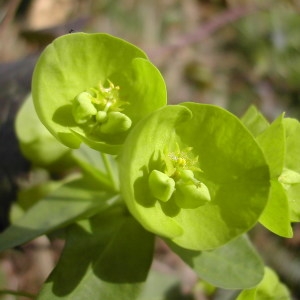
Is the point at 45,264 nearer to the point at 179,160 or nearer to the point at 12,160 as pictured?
the point at 12,160

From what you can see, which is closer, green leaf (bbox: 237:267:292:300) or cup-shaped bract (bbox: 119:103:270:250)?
cup-shaped bract (bbox: 119:103:270:250)

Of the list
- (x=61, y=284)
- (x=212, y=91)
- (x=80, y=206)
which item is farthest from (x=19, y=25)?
(x=61, y=284)

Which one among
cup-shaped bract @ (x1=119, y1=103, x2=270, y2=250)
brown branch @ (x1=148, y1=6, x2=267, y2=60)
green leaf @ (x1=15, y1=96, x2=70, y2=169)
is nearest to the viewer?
cup-shaped bract @ (x1=119, y1=103, x2=270, y2=250)

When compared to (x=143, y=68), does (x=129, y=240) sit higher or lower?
lower

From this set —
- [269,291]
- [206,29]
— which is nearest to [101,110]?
[269,291]

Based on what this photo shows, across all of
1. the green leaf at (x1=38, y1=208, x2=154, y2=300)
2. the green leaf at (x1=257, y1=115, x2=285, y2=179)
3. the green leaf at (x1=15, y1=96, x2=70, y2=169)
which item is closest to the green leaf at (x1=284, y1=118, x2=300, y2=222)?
the green leaf at (x1=257, y1=115, x2=285, y2=179)

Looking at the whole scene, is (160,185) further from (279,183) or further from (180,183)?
(279,183)

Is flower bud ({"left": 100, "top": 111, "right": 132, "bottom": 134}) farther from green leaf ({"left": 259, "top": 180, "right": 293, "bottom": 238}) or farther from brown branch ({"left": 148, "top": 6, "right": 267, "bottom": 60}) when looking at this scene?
brown branch ({"left": 148, "top": 6, "right": 267, "bottom": 60})
